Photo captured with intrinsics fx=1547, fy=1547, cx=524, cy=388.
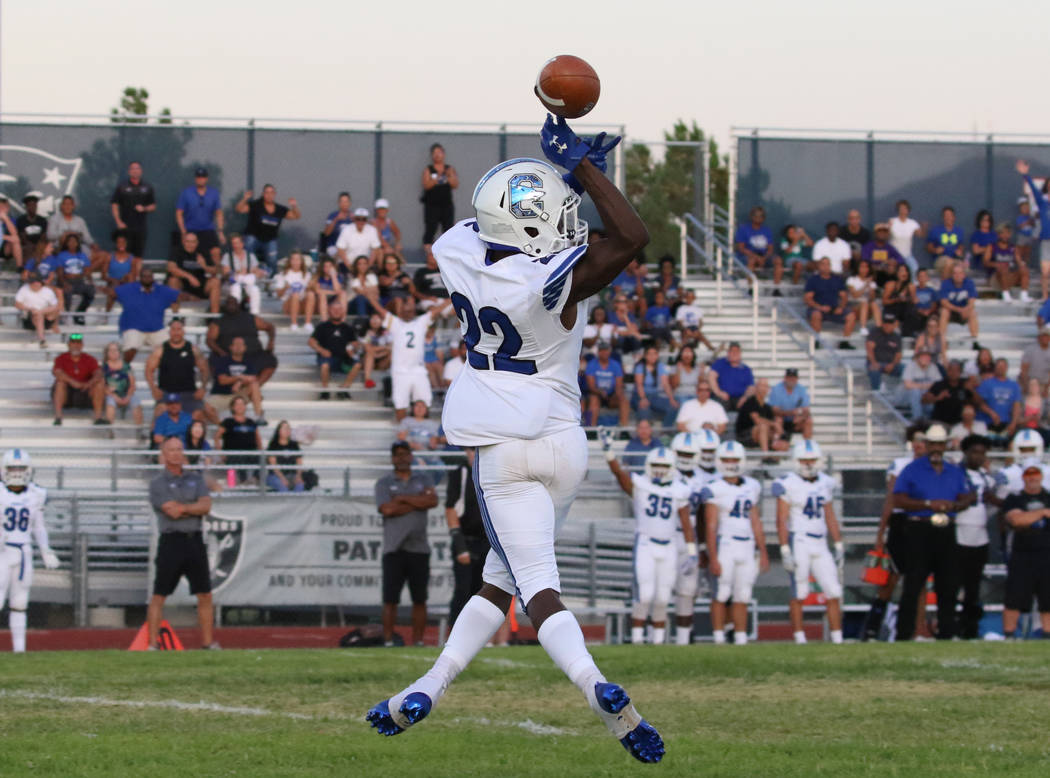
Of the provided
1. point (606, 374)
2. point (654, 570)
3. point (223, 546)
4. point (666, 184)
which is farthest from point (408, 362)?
point (666, 184)

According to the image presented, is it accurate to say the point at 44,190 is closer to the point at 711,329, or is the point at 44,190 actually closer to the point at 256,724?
the point at 711,329

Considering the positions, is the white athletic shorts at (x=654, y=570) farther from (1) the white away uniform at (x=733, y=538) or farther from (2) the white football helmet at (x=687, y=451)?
(2) the white football helmet at (x=687, y=451)

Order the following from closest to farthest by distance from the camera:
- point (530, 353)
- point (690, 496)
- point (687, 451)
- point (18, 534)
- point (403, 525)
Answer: point (530, 353) → point (18, 534) → point (403, 525) → point (690, 496) → point (687, 451)

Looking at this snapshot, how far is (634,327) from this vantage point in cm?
1750

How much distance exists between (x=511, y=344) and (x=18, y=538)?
823 cm

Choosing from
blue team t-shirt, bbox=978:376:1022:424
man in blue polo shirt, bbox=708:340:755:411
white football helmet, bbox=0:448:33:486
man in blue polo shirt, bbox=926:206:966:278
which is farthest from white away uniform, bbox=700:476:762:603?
man in blue polo shirt, bbox=926:206:966:278

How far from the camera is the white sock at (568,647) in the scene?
15.5 ft

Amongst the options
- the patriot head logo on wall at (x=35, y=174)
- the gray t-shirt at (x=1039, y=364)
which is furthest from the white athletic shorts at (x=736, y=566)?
the patriot head logo on wall at (x=35, y=174)

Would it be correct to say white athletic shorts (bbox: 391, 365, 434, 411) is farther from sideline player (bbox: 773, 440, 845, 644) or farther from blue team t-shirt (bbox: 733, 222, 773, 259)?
blue team t-shirt (bbox: 733, 222, 773, 259)

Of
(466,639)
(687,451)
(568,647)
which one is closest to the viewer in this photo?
(568,647)

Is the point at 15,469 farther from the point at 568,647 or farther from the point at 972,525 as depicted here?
the point at 568,647

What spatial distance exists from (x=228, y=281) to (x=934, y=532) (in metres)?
9.13

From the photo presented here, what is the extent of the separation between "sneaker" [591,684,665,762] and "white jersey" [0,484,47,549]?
8613 mm

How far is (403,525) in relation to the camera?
12.4 m
